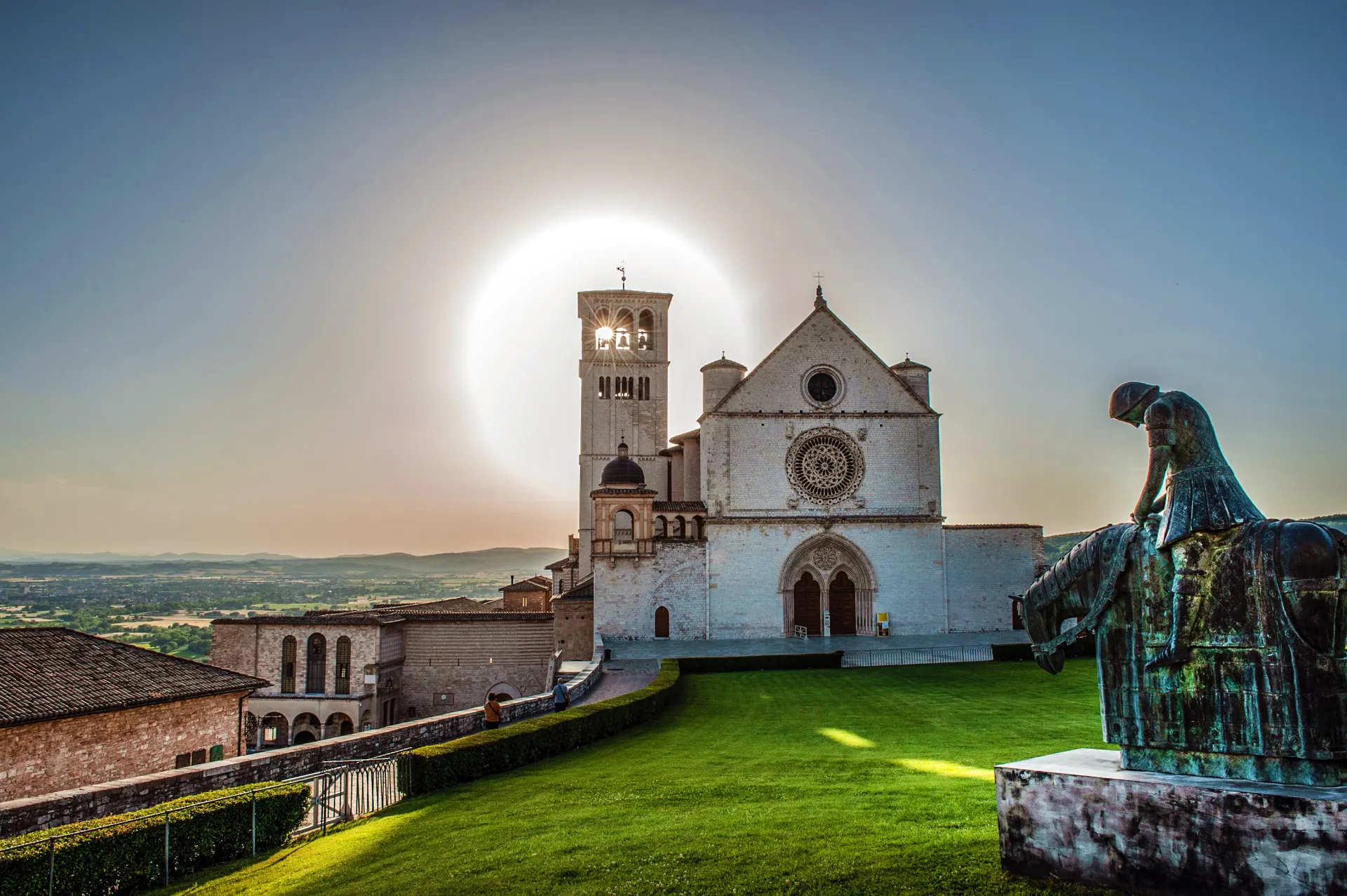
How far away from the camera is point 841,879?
712cm

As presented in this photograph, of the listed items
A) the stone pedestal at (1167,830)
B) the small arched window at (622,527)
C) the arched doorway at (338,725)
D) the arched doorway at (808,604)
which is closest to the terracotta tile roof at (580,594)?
the small arched window at (622,527)

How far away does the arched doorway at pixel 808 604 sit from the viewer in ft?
136

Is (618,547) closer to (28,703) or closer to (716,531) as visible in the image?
(716,531)

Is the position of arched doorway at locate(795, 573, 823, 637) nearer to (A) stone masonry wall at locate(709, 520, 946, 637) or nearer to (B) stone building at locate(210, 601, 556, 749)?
(A) stone masonry wall at locate(709, 520, 946, 637)

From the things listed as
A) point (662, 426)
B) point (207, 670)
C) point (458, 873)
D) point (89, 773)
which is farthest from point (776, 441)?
point (458, 873)

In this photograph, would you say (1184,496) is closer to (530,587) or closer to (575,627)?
(575,627)

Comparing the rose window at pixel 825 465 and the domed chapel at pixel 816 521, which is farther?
the rose window at pixel 825 465

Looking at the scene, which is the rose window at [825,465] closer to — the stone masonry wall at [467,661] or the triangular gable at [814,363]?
the triangular gable at [814,363]

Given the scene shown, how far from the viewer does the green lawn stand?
757 cm

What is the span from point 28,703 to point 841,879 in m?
19.2

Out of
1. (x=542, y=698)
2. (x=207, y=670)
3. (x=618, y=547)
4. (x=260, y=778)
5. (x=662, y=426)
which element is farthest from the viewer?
(x=662, y=426)

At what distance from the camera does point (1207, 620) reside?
6.11 meters

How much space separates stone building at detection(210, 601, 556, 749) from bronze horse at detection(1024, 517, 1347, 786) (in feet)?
105

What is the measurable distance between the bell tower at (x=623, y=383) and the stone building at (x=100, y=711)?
2971cm
